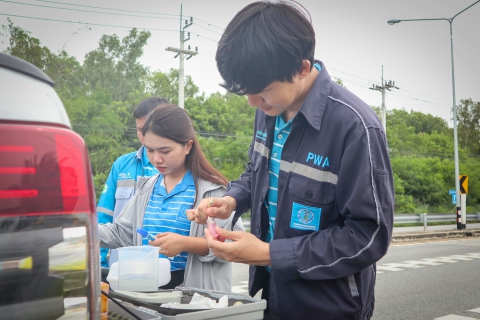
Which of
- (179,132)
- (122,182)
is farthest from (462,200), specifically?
(179,132)

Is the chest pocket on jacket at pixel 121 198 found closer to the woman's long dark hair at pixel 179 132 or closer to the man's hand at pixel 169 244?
the woman's long dark hair at pixel 179 132

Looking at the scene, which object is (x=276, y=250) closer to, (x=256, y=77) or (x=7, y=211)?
(x=256, y=77)

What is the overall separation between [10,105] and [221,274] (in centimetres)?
171

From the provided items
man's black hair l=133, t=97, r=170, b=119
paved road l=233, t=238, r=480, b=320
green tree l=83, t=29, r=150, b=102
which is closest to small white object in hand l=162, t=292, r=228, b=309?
man's black hair l=133, t=97, r=170, b=119

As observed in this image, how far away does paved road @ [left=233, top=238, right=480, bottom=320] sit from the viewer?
706 cm

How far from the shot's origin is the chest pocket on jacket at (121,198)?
3760 mm

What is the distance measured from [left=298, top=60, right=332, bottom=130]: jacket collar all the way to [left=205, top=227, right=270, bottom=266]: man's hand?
18.0 inches

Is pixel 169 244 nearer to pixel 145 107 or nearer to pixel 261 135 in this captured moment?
pixel 261 135

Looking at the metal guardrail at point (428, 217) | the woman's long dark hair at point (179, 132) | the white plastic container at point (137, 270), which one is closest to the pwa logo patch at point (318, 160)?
the white plastic container at point (137, 270)

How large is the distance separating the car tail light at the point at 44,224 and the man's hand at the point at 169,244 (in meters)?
1.22

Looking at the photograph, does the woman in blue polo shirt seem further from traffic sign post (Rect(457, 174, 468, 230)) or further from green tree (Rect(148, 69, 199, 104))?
green tree (Rect(148, 69, 199, 104))

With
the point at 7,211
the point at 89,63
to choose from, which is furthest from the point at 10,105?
the point at 89,63

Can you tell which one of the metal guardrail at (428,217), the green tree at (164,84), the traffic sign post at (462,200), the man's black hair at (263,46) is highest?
the green tree at (164,84)

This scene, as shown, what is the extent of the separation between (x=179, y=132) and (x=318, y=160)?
1335 millimetres
